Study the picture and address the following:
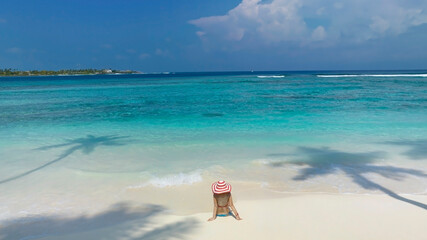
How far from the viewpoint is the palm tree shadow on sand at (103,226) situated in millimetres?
6117

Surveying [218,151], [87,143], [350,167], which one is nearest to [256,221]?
[350,167]

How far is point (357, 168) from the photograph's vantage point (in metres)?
9.67

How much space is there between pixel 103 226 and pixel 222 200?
259 centimetres

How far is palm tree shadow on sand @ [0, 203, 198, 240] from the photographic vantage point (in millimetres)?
6117

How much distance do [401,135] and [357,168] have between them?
6.04m

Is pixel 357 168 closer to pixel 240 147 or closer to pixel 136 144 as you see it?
pixel 240 147

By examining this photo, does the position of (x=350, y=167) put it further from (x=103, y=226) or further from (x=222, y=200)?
(x=103, y=226)

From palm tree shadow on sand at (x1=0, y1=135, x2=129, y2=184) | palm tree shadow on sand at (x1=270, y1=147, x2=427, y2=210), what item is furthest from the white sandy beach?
palm tree shadow on sand at (x1=0, y1=135, x2=129, y2=184)

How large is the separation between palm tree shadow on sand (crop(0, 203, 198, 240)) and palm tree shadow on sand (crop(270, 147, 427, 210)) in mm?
4263

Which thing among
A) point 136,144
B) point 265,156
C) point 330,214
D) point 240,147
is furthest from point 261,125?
point 330,214

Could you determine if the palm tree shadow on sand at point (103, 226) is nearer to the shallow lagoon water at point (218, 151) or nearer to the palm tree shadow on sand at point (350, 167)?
the shallow lagoon water at point (218, 151)

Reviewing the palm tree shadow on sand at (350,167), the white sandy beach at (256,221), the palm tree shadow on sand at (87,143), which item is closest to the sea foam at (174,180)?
the white sandy beach at (256,221)

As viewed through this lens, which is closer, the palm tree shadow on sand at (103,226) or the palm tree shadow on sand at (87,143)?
the palm tree shadow on sand at (103,226)

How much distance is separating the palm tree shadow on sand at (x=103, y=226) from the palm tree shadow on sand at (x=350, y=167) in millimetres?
4263
